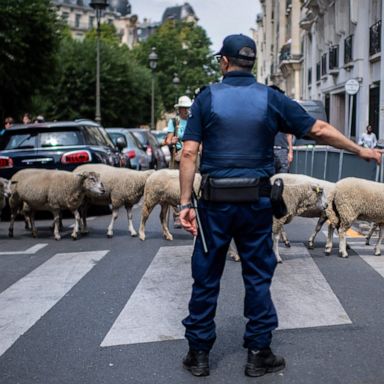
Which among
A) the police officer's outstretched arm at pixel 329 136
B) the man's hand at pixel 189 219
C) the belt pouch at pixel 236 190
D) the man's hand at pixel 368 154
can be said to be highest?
the police officer's outstretched arm at pixel 329 136

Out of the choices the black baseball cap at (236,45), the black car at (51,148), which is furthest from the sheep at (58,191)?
the black baseball cap at (236,45)

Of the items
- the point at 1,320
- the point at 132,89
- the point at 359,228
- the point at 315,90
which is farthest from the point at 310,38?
the point at 1,320

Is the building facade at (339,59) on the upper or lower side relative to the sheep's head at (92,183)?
upper

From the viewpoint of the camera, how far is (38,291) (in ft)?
24.0

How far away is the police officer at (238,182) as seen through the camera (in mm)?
4734

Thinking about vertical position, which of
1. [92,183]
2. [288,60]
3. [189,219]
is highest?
[288,60]

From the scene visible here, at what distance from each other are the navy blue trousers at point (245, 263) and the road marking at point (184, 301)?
32.6 inches

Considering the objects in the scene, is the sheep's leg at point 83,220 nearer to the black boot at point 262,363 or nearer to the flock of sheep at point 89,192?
the flock of sheep at point 89,192

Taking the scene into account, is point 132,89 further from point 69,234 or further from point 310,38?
point 69,234

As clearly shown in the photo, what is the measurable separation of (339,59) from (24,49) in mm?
14355

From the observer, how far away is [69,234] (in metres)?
11.6

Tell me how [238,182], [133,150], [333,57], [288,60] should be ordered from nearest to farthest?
1. [238,182]
2. [133,150]
3. [333,57]
4. [288,60]

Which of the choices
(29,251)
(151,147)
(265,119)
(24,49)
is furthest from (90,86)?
(265,119)

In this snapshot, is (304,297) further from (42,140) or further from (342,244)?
(42,140)
